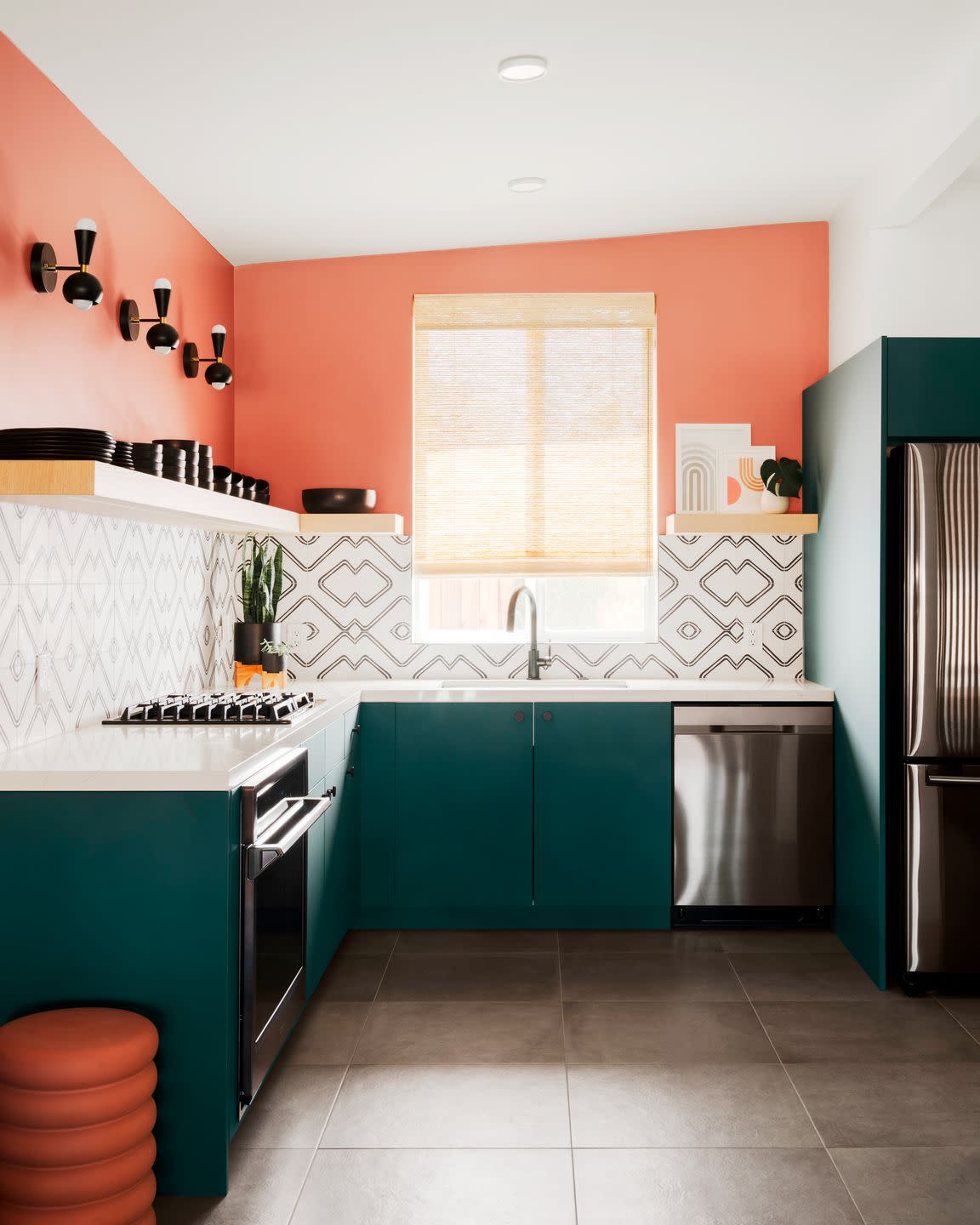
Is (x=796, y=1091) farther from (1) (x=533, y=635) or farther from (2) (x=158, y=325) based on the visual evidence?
(2) (x=158, y=325)

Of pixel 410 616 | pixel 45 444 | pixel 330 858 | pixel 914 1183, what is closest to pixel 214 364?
pixel 410 616

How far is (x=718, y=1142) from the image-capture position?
7.92 feet

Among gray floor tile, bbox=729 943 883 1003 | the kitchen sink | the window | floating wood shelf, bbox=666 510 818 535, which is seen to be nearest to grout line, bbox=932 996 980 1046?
gray floor tile, bbox=729 943 883 1003

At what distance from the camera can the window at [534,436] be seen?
433 cm

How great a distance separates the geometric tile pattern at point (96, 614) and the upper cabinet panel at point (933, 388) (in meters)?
2.43

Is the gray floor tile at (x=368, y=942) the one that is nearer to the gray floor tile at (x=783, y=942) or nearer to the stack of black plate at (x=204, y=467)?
the gray floor tile at (x=783, y=942)

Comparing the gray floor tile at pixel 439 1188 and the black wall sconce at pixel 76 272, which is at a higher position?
the black wall sconce at pixel 76 272

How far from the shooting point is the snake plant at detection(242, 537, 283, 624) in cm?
408

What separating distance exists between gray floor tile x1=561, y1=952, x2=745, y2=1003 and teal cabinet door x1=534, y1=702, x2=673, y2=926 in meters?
0.26

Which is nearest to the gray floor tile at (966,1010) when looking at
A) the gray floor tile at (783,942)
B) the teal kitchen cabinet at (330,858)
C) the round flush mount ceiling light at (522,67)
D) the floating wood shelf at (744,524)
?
the gray floor tile at (783,942)

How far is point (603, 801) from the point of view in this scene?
12.5 ft

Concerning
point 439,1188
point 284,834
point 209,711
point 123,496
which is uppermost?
point 123,496

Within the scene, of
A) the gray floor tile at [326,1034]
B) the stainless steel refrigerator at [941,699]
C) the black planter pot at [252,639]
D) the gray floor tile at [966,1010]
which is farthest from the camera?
the black planter pot at [252,639]

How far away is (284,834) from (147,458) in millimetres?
1002
